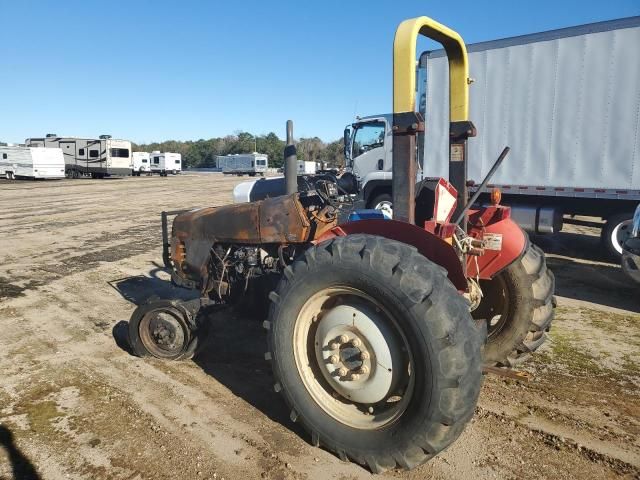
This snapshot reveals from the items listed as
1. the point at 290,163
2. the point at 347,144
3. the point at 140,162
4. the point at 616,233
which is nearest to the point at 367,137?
the point at 347,144

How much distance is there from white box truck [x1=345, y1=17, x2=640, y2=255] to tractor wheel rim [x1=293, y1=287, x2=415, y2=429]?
7591 mm

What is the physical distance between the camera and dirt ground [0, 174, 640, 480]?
8.65 ft

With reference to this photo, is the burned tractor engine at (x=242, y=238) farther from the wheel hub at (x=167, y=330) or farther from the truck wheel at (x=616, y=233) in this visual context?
the truck wheel at (x=616, y=233)

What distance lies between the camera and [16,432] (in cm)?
298

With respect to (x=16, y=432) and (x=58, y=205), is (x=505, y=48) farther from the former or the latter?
(x=58, y=205)

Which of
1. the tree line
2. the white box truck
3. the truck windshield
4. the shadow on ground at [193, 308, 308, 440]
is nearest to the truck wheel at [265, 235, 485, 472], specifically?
the shadow on ground at [193, 308, 308, 440]

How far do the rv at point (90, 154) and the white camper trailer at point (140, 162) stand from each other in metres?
8.15

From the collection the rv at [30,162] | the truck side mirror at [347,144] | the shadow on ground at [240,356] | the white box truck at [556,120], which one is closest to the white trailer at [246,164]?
the rv at [30,162]

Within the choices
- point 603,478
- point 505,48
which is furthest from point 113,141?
point 603,478

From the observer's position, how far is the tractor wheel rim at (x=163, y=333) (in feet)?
12.8

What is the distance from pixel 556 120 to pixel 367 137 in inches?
178

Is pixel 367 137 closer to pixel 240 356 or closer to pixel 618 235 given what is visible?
pixel 618 235

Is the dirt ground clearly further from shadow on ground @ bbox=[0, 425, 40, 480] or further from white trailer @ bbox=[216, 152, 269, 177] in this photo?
white trailer @ bbox=[216, 152, 269, 177]

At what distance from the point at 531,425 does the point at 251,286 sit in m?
2.28
